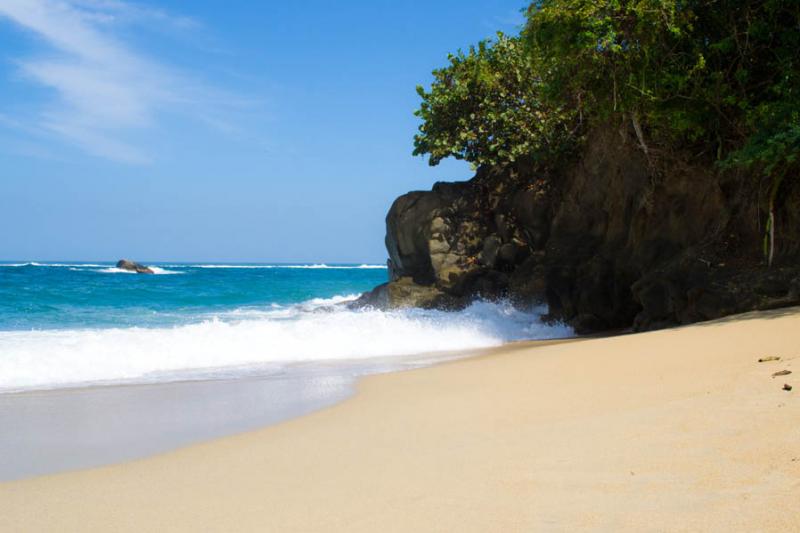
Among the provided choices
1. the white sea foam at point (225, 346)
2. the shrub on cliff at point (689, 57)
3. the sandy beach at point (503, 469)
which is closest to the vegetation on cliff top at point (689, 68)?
the shrub on cliff at point (689, 57)

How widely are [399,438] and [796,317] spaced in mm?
5873

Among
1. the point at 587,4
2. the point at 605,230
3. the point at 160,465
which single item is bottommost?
the point at 160,465

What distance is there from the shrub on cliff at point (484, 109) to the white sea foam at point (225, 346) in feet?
21.5

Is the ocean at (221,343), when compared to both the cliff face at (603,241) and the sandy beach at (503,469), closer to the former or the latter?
the cliff face at (603,241)

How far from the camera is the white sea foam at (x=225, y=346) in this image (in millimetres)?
10602

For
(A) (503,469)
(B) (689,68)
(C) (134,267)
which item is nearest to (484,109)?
(B) (689,68)

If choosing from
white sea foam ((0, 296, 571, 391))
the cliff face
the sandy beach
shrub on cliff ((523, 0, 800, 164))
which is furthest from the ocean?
shrub on cliff ((523, 0, 800, 164))

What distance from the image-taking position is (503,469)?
3879mm

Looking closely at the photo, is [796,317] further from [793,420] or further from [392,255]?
[392,255]

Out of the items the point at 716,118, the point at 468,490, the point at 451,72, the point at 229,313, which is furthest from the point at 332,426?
the point at 229,313

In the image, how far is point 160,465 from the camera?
193 inches

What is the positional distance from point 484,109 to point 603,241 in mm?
6833

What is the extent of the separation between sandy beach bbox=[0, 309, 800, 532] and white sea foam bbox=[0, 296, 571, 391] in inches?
218

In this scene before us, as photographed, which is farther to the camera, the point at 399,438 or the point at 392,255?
the point at 392,255
